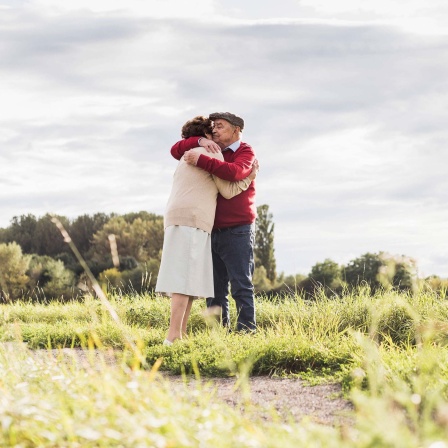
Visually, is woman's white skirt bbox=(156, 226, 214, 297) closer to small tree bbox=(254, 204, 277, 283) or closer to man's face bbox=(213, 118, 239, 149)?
man's face bbox=(213, 118, 239, 149)

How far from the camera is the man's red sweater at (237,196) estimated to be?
634 centimetres

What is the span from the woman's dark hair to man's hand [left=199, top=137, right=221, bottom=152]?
6.9 inches

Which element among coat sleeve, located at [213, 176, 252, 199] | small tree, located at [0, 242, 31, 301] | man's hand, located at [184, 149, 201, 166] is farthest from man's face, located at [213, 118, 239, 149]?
small tree, located at [0, 242, 31, 301]

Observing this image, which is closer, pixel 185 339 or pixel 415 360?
pixel 415 360

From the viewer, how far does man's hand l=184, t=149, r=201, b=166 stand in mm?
6121

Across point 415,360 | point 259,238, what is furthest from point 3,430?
point 259,238

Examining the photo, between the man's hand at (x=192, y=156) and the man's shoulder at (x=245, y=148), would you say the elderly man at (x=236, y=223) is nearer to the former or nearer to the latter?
the man's shoulder at (x=245, y=148)

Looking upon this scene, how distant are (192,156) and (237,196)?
779 millimetres

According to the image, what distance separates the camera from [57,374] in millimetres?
3752

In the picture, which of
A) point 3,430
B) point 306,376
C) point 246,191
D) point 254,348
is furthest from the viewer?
point 246,191

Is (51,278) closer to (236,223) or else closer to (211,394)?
(236,223)

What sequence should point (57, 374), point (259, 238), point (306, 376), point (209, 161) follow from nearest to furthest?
point (57, 374)
point (306, 376)
point (209, 161)
point (259, 238)

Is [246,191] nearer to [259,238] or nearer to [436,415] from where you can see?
[436,415]

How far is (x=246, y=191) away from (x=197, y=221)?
0.79 m
